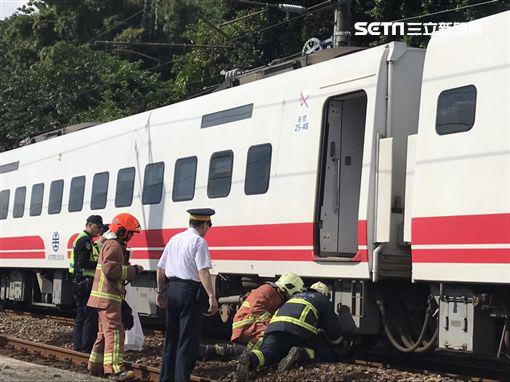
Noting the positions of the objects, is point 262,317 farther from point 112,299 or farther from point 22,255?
point 22,255

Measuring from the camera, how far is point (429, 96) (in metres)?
9.16

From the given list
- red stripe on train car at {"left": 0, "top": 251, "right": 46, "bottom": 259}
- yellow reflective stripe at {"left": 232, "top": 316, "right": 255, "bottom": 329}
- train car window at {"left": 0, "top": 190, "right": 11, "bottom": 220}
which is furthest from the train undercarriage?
train car window at {"left": 0, "top": 190, "right": 11, "bottom": 220}

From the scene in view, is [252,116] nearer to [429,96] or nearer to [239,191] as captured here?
[239,191]

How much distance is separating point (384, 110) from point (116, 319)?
3660 mm

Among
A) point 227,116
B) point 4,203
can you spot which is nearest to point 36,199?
point 4,203

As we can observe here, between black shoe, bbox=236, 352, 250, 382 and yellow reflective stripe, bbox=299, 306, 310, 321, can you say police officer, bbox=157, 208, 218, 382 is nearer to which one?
black shoe, bbox=236, 352, 250, 382

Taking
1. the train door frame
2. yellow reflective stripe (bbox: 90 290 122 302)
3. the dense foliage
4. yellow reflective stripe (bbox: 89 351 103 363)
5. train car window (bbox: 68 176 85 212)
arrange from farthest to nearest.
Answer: the dense foliage → train car window (bbox: 68 176 85 212) → the train door frame → yellow reflective stripe (bbox: 89 351 103 363) → yellow reflective stripe (bbox: 90 290 122 302)

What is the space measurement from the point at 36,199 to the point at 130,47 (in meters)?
28.5

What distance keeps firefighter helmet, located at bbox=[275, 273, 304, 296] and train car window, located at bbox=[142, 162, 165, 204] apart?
4028mm

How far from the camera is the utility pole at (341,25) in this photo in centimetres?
1681

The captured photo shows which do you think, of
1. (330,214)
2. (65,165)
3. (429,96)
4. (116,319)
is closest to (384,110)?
(429,96)

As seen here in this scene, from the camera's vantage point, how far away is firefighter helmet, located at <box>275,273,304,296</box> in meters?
9.95

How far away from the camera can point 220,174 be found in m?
12.2

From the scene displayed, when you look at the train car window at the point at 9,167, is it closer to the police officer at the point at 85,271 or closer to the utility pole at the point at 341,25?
the utility pole at the point at 341,25
